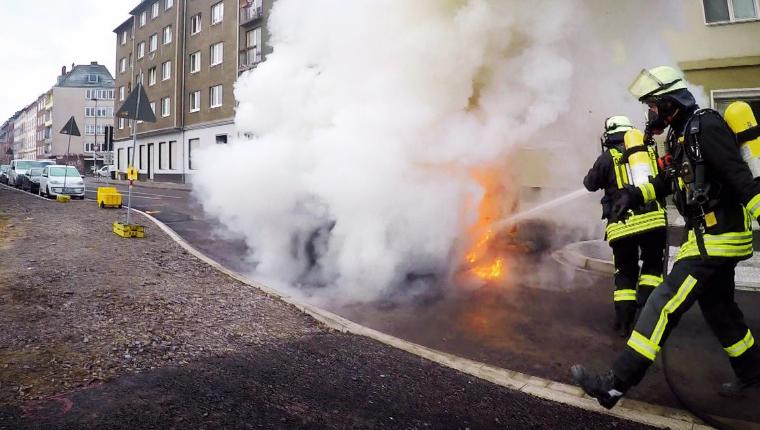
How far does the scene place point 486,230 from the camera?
689 centimetres

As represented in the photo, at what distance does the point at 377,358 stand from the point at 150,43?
39.6 m

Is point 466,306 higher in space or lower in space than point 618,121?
lower

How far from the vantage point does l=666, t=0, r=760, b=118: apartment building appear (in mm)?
9789

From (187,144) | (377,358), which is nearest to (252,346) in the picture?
(377,358)

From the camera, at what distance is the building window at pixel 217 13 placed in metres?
27.7

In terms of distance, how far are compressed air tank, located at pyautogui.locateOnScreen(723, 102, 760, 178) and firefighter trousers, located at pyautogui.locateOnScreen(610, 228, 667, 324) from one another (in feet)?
5.09

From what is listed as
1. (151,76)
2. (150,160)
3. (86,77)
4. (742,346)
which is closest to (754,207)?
(742,346)

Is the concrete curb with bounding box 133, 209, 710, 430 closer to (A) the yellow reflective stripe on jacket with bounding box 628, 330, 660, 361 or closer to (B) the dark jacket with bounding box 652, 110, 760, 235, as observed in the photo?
(A) the yellow reflective stripe on jacket with bounding box 628, 330, 660, 361

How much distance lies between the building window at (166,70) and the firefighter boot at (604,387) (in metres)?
35.8

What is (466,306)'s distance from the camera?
193 inches

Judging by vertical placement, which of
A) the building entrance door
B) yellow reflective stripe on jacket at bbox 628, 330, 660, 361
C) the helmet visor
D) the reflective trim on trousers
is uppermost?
the building entrance door

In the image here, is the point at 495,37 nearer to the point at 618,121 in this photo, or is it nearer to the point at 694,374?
the point at 618,121

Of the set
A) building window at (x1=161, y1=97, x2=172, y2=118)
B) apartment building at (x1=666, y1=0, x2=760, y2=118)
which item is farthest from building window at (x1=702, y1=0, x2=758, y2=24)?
building window at (x1=161, y1=97, x2=172, y2=118)

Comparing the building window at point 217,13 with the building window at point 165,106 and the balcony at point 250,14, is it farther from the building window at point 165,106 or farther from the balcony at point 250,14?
the building window at point 165,106
